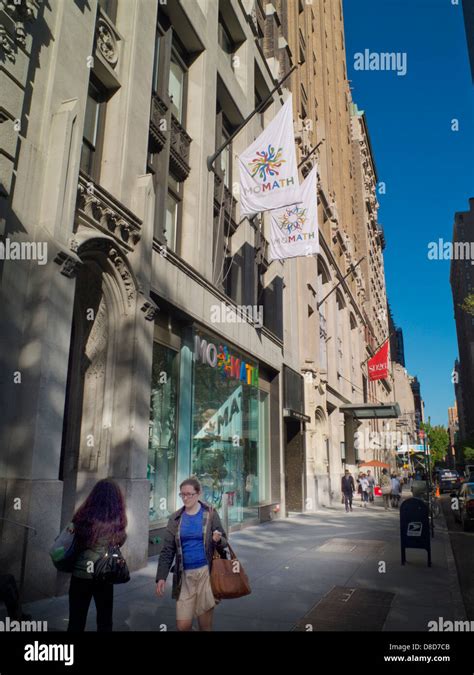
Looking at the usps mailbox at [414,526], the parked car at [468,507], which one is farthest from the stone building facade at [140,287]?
the parked car at [468,507]

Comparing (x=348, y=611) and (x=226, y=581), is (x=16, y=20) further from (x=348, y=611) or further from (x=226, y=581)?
(x=348, y=611)

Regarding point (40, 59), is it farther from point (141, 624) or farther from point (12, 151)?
point (141, 624)

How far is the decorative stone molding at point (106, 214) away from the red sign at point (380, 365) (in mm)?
28633

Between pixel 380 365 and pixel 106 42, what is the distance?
99.6ft

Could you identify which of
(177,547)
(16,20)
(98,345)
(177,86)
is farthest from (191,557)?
(177,86)

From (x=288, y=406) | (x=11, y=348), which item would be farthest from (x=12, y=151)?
(x=288, y=406)

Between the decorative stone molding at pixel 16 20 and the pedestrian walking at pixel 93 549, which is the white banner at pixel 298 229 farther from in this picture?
the pedestrian walking at pixel 93 549

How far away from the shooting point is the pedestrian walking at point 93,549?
14.4ft

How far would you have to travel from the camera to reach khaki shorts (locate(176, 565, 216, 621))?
496 centimetres

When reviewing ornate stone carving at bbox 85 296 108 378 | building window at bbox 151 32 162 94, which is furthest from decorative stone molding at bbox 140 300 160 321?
building window at bbox 151 32 162 94

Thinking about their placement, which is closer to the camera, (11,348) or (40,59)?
(11,348)

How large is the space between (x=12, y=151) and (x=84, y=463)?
19.0 feet

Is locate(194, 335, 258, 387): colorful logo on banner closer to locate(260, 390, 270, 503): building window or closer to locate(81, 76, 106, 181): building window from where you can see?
locate(260, 390, 270, 503): building window

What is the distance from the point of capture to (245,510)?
56.5 feet
